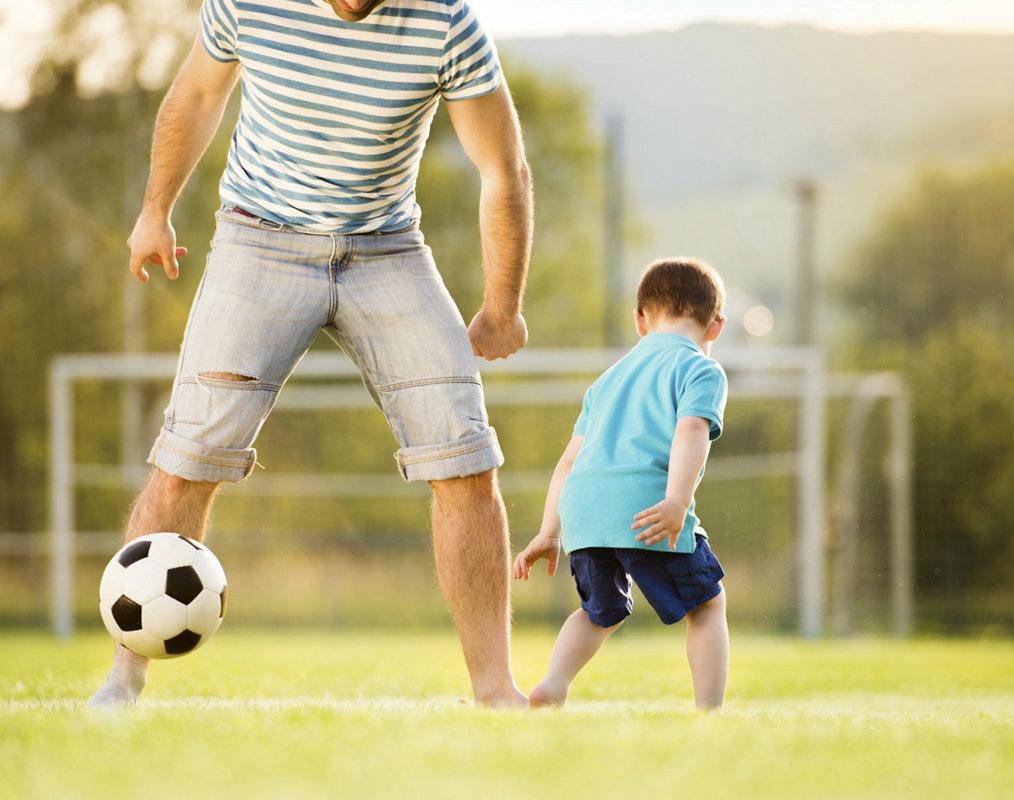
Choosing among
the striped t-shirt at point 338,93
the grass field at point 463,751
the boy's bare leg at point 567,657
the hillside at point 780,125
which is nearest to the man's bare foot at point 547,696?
the boy's bare leg at point 567,657

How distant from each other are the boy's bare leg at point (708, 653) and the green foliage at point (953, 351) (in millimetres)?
11879

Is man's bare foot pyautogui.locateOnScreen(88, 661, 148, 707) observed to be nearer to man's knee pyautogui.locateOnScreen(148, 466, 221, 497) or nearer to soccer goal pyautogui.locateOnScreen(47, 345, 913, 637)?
man's knee pyautogui.locateOnScreen(148, 466, 221, 497)

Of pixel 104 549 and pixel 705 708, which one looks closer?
pixel 705 708

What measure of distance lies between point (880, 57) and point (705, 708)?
27507 mm

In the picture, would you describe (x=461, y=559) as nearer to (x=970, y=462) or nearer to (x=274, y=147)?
(x=274, y=147)

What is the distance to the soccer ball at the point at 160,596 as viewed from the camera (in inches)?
130

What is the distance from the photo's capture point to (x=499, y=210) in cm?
351

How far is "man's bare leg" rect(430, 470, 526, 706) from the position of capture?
3.47 metres

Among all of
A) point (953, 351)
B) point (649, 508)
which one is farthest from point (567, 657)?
point (953, 351)

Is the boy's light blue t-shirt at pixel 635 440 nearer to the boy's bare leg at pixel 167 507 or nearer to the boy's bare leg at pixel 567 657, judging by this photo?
the boy's bare leg at pixel 567 657

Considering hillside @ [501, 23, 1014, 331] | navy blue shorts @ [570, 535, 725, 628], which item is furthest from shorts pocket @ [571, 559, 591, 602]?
hillside @ [501, 23, 1014, 331]

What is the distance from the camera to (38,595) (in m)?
15.7

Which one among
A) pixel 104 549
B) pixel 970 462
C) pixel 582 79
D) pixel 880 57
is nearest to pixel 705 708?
pixel 104 549

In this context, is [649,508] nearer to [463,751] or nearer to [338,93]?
[463,751]
